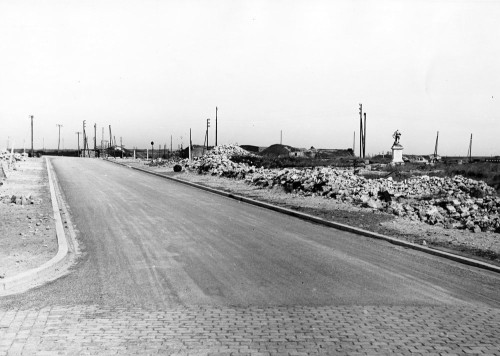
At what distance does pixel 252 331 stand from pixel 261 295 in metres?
1.34

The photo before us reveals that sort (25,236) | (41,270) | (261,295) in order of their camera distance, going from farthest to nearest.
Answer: (25,236) → (41,270) → (261,295)

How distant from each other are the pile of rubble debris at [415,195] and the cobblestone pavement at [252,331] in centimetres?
735

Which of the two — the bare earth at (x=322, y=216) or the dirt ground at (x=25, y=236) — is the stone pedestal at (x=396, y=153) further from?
the dirt ground at (x=25, y=236)

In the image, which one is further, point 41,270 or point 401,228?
point 401,228

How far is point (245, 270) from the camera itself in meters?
7.70

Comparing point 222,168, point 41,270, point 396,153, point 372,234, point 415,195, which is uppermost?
point 396,153

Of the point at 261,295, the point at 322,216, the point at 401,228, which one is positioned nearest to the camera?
the point at 261,295

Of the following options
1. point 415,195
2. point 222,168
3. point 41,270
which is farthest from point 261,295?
point 222,168

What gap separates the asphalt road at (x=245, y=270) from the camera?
20.6 ft

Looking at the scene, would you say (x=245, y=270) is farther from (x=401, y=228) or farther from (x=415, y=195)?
(x=415, y=195)

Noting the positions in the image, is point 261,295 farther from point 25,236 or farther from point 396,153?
point 396,153

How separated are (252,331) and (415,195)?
17.2 m

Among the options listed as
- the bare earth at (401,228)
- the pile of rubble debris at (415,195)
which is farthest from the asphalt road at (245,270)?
the pile of rubble debris at (415,195)

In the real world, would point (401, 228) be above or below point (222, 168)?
below
